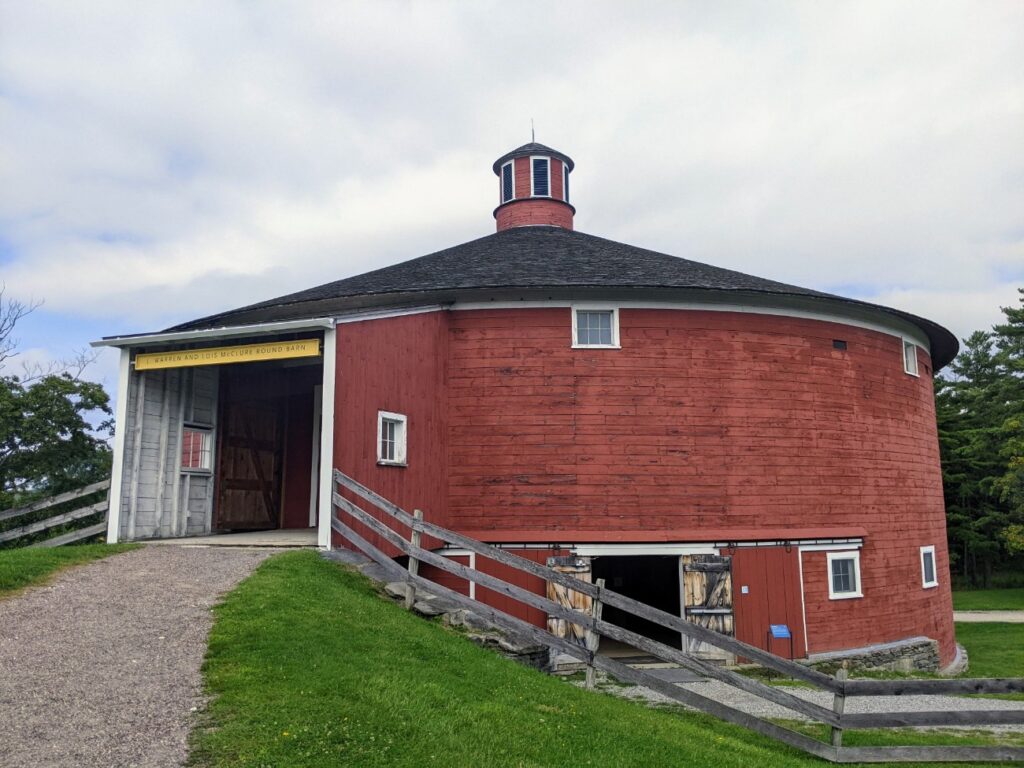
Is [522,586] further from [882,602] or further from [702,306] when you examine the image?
[882,602]

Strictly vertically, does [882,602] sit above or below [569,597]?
below

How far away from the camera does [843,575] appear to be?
13.6 m

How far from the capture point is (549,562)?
12555mm

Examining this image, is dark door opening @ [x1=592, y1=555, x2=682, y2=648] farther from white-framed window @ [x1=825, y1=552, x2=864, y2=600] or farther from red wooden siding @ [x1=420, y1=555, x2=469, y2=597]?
red wooden siding @ [x1=420, y1=555, x2=469, y2=597]

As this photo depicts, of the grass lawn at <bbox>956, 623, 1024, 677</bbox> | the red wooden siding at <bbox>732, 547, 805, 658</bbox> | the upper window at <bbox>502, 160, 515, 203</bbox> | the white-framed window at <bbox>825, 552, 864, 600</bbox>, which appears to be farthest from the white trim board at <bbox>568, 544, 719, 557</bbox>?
the upper window at <bbox>502, 160, 515, 203</bbox>

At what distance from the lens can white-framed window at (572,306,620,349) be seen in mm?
13267

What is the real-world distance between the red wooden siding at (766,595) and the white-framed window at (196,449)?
8.85m

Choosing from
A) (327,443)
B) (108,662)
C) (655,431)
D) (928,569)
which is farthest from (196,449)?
(928,569)

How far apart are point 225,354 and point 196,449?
2.65m

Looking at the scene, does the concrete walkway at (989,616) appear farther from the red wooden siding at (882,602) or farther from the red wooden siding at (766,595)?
the red wooden siding at (766,595)

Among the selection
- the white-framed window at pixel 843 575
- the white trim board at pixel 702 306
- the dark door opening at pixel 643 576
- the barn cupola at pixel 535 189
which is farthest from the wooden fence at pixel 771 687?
the barn cupola at pixel 535 189

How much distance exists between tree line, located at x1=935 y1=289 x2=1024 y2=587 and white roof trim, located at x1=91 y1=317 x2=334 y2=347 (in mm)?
32943

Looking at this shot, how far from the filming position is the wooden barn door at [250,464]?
13742 millimetres

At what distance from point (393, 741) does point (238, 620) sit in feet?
8.97
